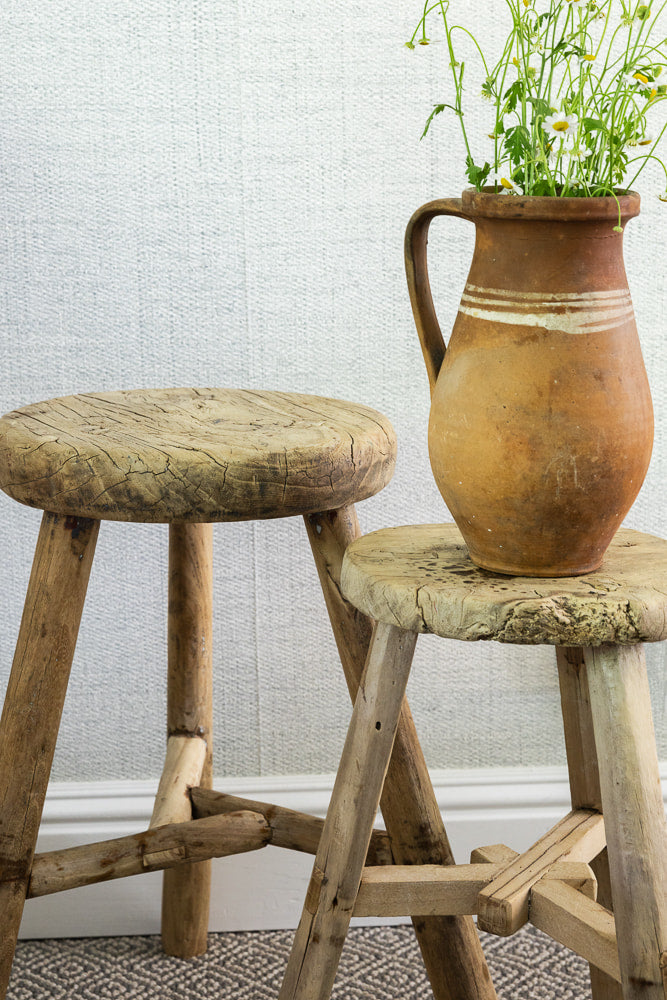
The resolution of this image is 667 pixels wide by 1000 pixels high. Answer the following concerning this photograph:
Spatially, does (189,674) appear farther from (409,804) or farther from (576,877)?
(576,877)

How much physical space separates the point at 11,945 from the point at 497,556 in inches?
22.3

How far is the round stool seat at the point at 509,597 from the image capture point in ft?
2.27

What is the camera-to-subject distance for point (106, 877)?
39.4 inches

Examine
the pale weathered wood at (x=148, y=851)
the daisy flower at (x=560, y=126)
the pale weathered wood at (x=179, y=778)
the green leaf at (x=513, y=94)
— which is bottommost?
the pale weathered wood at (x=179, y=778)

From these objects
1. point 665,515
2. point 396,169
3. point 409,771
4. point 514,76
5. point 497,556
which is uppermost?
point 514,76

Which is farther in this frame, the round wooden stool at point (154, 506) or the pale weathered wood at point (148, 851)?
the pale weathered wood at point (148, 851)

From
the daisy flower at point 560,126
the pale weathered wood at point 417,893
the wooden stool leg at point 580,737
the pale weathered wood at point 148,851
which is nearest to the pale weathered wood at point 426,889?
the pale weathered wood at point 417,893

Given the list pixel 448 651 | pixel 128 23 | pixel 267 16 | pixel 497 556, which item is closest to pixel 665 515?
pixel 448 651

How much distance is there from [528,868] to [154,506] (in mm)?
419

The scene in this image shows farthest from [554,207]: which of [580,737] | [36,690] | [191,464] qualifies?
[36,690]

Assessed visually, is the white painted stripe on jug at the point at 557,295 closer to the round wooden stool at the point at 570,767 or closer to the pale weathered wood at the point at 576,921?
the round wooden stool at the point at 570,767

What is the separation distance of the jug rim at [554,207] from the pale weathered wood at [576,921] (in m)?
0.50

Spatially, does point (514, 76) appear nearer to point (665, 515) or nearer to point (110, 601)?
point (665, 515)

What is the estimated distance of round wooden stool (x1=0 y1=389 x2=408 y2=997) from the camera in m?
0.82
